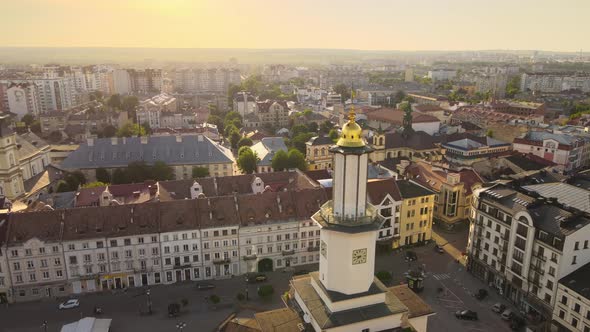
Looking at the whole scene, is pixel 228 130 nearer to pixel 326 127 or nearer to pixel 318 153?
pixel 326 127

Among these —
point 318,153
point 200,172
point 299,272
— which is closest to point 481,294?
point 299,272

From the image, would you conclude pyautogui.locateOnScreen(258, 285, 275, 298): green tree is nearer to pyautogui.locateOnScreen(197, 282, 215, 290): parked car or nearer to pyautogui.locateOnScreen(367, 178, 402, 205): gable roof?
pyautogui.locateOnScreen(197, 282, 215, 290): parked car

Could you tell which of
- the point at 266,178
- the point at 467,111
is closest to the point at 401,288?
the point at 266,178

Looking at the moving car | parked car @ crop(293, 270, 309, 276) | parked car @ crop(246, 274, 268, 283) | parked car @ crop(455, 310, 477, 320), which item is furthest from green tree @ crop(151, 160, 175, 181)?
parked car @ crop(455, 310, 477, 320)

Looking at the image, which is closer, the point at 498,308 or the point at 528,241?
the point at 528,241

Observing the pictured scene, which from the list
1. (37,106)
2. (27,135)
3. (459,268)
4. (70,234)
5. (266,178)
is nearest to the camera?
(70,234)

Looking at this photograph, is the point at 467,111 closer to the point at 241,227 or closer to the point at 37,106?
the point at 241,227

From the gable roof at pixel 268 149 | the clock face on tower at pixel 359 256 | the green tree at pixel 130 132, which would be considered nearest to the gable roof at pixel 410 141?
the gable roof at pixel 268 149
